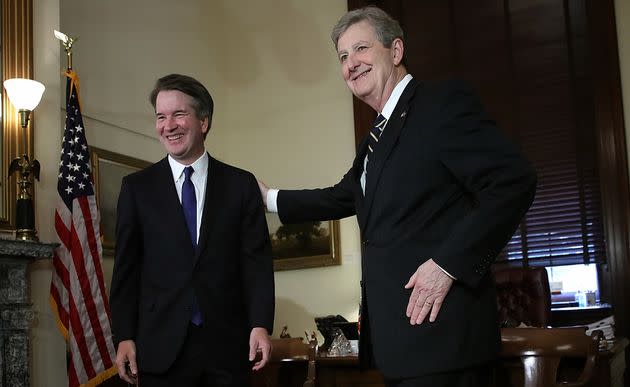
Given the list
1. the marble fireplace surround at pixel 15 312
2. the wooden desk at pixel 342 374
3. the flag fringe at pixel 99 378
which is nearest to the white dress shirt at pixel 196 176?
the wooden desk at pixel 342 374

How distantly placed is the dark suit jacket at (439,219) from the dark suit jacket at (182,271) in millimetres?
530

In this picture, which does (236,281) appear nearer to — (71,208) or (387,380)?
(387,380)

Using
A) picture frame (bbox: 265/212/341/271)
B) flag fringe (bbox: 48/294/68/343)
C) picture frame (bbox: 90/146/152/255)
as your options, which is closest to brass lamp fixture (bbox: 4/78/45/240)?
flag fringe (bbox: 48/294/68/343)

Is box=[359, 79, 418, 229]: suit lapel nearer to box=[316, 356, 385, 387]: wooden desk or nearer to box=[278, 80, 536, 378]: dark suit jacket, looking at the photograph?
box=[278, 80, 536, 378]: dark suit jacket

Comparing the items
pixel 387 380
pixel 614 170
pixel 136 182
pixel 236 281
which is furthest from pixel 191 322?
pixel 614 170

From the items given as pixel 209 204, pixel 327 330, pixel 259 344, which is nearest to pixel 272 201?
pixel 209 204

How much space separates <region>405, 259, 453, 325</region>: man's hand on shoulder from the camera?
187 cm

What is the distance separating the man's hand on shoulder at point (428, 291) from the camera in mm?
1871

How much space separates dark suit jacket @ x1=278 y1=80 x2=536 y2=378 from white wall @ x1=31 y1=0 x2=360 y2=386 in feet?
16.1

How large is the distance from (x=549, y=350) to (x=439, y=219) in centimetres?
171

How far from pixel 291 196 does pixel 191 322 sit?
67 cm

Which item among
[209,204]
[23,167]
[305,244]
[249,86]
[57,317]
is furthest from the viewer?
[249,86]

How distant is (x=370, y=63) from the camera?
2.28 metres

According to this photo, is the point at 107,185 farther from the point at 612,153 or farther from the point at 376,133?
the point at 376,133
